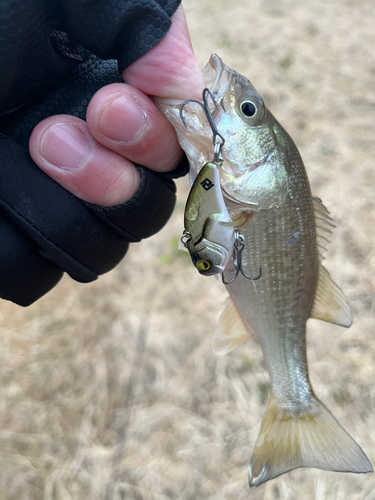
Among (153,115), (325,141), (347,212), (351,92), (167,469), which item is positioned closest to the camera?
(153,115)

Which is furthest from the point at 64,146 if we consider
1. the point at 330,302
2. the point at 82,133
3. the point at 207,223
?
the point at 330,302

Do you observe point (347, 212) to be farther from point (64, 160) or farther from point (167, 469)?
point (64, 160)

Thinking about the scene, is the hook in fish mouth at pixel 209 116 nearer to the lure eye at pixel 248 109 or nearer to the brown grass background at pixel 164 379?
the lure eye at pixel 248 109

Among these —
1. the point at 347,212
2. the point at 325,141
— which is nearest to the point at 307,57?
the point at 325,141

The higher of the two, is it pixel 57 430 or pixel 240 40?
pixel 240 40

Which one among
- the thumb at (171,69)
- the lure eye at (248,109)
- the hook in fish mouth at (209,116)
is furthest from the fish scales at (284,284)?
the thumb at (171,69)

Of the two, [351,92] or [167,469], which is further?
[351,92]

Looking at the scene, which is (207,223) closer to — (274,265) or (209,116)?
(209,116)
